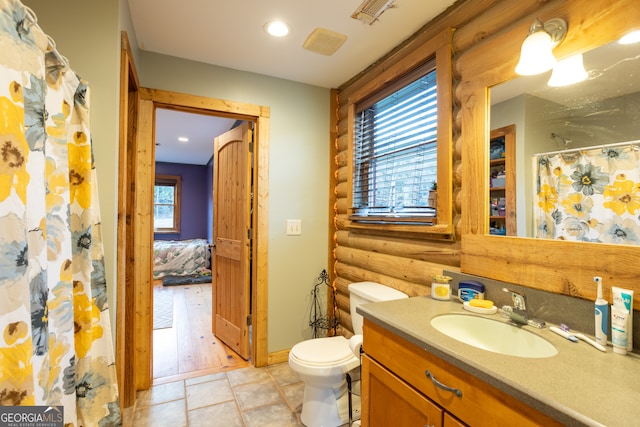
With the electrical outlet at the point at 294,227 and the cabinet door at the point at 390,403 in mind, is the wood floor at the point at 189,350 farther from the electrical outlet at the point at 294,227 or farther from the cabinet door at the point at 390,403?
the cabinet door at the point at 390,403

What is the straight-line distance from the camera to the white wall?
2.48m

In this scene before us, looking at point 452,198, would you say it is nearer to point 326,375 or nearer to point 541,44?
point 541,44

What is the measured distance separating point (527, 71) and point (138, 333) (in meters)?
2.75

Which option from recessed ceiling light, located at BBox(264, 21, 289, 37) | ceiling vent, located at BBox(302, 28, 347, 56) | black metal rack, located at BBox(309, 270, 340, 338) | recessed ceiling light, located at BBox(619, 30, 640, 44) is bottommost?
black metal rack, located at BBox(309, 270, 340, 338)

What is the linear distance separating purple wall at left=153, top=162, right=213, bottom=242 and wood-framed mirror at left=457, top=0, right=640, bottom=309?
6.68 m

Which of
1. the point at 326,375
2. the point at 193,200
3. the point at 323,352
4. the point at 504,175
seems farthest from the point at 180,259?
the point at 504,175

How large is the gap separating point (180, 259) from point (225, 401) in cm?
417

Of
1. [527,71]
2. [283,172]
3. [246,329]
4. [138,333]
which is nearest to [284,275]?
[246,329]

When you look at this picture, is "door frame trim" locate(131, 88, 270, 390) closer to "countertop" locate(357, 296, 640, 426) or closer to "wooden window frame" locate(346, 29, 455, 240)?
"wooden window frame" locate(346, 29, 455, 240)

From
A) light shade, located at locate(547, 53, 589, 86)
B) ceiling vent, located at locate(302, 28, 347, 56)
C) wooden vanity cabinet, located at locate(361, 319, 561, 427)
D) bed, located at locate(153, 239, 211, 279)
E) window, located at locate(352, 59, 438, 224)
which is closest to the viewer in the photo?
wooden vanity cabinet, located at locate(361, 319, 561, 427)

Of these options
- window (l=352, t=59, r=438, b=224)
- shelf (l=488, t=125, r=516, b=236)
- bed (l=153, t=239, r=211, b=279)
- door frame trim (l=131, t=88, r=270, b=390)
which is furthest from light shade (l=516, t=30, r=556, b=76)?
bed (l=153, t=239, r=211, b=279)

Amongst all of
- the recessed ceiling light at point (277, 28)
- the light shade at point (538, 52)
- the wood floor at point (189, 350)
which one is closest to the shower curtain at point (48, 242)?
the recessed ceiling light at point (277, 28)

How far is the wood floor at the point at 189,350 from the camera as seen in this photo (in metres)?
2.45

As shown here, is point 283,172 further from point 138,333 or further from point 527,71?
point 527,71
